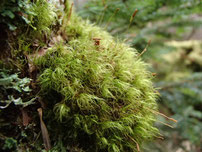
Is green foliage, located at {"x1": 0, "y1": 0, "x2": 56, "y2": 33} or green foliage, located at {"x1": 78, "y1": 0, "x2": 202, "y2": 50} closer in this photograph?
green foliage, located at {"x1": 0, "y1": 0, "x2": 56, "y2": 33}

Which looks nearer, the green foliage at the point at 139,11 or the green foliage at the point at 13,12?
the green foliage at the point at 13,12

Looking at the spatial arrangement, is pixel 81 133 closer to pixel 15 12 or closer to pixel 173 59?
pixel 15 12

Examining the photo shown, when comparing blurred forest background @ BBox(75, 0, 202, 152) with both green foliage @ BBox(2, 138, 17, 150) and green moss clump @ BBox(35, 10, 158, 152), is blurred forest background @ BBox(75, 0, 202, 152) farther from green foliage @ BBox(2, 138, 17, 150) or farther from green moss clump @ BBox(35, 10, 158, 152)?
green foliage @ BBox(2, 138, 17, 150)

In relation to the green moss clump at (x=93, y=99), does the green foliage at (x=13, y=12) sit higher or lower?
higher

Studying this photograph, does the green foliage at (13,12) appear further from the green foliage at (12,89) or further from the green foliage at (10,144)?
the green foliage at (10,144)

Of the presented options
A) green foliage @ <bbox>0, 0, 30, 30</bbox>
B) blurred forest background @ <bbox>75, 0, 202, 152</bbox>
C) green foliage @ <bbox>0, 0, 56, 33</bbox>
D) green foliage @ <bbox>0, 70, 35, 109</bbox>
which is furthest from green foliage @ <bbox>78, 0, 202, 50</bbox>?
green foliage @ <bbox>0, 70, 35, 109</bbox>

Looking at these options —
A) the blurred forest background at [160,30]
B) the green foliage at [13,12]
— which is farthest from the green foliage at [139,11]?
the green foliage at [13,12]

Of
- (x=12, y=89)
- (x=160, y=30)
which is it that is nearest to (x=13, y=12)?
(x=12, y=89)

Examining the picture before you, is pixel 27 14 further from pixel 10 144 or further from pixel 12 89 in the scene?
pixel 10 144
